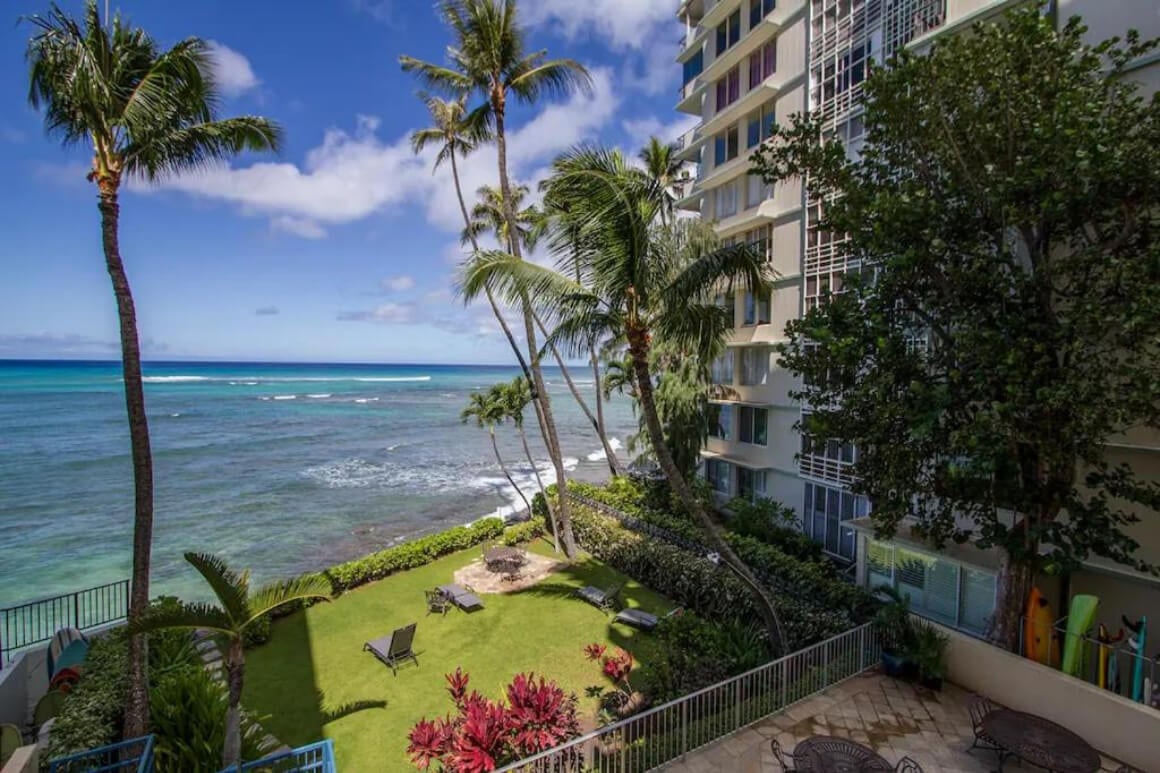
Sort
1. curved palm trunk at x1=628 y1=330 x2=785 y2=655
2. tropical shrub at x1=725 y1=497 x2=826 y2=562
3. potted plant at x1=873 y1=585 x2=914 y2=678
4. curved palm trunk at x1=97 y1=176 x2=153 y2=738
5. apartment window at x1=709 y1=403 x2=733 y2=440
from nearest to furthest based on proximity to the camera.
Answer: curved palm trunk at x1=97 y1=176 x2=153 y2=738, potted plant at x1=873 y1=585 x2=914 y2=678, curved palm trunk at x1=628 y1=330 x2=785 y2=655, tropical shrub at x1=725 y1=497 x2=826 y2=562, apartment window at x1=709 y1=403 x2=733 y2=440

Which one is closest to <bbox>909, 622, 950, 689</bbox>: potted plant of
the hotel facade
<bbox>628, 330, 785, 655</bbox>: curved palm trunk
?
the hotel facade

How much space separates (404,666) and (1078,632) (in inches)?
504

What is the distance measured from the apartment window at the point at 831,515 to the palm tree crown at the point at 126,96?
719 inches

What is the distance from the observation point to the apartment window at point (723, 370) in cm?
2236

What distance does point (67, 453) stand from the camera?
41.8m

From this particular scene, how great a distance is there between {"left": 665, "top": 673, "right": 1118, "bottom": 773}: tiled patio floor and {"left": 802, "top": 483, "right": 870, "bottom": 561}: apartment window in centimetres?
834

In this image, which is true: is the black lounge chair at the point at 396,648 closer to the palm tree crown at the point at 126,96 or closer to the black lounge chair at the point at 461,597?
the black lounge chair at the point at 461,597

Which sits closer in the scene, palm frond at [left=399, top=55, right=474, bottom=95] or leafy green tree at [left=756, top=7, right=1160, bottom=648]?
leafy green tree at [left=756, top=7, right=1160, bottom=648]

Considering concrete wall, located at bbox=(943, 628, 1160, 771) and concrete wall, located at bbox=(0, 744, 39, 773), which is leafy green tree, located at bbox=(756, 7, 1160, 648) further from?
concrete wall, located at bbox=(0, 744, 39, 773)

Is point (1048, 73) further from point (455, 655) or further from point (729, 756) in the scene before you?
point (455, 655)

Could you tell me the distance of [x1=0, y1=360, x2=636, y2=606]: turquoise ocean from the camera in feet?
74.9

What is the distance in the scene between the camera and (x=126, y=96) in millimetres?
8172

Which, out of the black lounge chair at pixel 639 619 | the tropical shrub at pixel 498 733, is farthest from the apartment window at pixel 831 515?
the tropical shrub at pixel 498 733

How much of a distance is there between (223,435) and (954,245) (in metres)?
60.3
